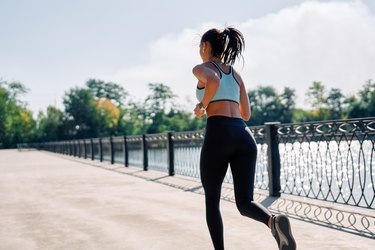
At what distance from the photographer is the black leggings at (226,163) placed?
2.87m

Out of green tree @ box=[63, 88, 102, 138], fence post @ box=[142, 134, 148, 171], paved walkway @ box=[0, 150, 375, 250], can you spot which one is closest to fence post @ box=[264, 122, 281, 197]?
paved walkway @ box=[0, 150, 375, 250]

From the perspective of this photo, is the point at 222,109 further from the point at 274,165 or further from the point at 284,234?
the point at 274,165

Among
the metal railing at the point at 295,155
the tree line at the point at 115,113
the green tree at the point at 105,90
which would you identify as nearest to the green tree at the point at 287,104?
the tree line at the point at 115,113

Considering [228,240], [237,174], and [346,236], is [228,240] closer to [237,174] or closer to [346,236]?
[346,236]

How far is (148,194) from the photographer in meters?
8.30

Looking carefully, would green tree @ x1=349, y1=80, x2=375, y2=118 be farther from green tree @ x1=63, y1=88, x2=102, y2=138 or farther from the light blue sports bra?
the light blue sports bra

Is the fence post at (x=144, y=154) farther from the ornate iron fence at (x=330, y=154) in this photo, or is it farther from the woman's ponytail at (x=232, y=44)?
the woman's ponytail at (x=232, y=44)

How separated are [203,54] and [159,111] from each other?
9422 centimetres

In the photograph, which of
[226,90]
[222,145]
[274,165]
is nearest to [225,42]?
[226,90]

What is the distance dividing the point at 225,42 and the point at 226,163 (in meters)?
0.90

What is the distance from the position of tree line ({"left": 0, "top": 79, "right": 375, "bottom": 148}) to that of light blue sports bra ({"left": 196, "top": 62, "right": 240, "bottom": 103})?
256 ft

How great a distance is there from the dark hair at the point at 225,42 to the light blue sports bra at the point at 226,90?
135 mm

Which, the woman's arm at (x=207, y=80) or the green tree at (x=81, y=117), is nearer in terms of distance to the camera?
the woman's arm at (x=207, y=80)

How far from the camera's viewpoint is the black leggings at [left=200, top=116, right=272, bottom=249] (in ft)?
9.42
